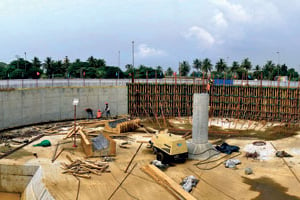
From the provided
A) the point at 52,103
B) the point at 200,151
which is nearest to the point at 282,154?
the point at 200,151

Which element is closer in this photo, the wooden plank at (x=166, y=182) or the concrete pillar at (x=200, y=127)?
the wooden plank at (x=166, y=182)

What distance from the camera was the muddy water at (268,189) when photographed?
13.7 m

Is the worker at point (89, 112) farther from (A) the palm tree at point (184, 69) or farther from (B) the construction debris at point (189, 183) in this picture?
(A) the palm tree at point (184, 69)

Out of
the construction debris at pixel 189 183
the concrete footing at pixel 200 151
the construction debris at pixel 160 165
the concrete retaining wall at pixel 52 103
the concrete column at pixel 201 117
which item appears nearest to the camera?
the construction debris at pixel 189 183

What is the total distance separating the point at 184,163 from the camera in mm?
18250

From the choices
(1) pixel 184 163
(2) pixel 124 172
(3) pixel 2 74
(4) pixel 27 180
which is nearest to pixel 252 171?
(1) pixel 184 163

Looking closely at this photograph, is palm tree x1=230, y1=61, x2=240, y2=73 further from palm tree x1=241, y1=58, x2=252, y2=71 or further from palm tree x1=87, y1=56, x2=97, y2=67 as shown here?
palm tree x1=87, y1=56, x2=97, y2=67

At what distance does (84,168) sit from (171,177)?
5.37 meters

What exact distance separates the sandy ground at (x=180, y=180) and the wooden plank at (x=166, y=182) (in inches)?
10.5

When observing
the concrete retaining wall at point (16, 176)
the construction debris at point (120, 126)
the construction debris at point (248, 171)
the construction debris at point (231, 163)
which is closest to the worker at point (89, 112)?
the construction debris at point (120, 126)

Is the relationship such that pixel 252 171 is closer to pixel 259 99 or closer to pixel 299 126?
pixel 299 126

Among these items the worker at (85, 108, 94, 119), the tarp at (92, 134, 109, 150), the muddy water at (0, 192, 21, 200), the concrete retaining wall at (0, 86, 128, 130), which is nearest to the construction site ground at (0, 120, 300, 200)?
the tarp at (92, 134, 109, 150)

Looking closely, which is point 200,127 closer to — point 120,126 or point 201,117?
point 201,117

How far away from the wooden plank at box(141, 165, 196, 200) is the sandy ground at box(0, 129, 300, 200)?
0.27 m
